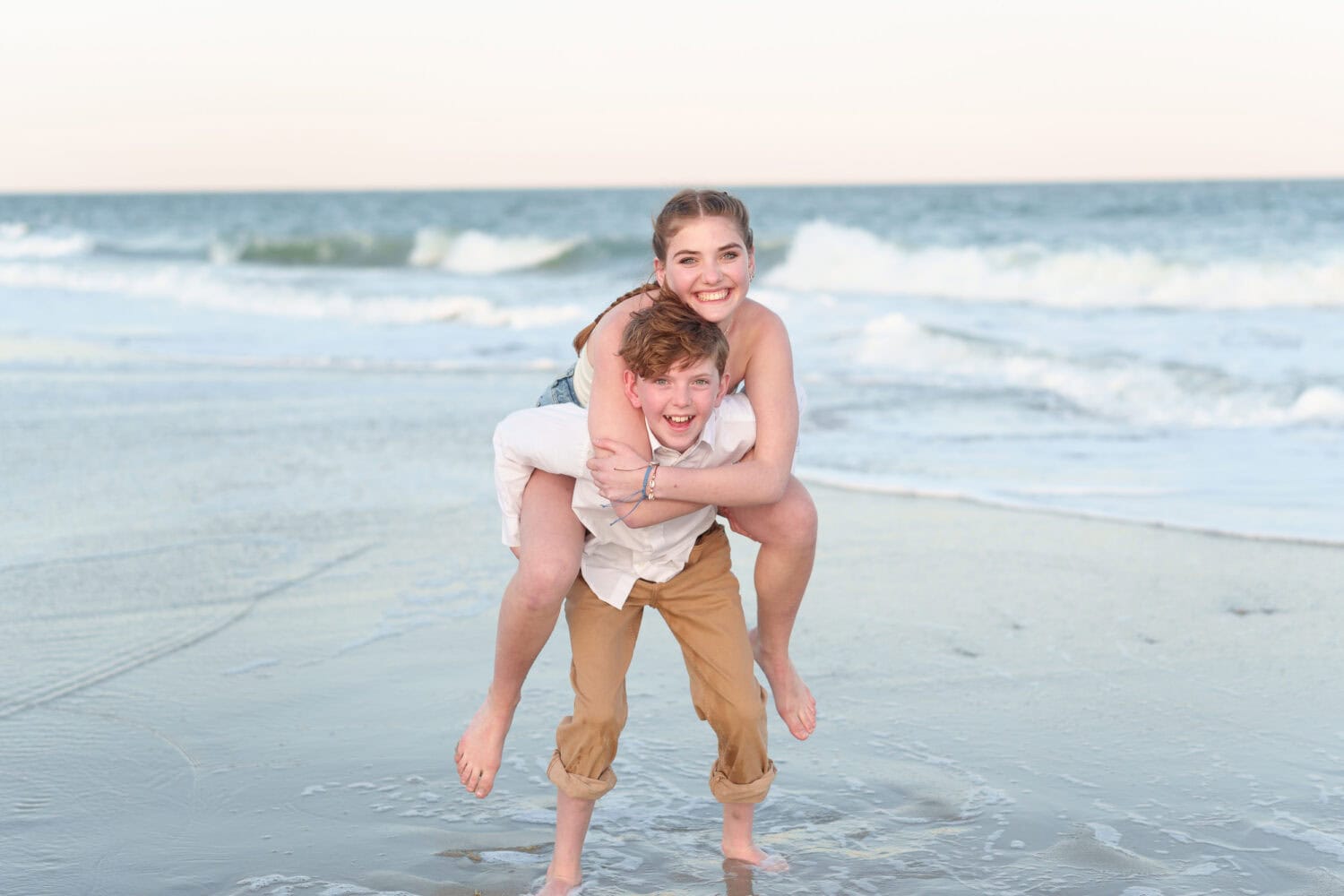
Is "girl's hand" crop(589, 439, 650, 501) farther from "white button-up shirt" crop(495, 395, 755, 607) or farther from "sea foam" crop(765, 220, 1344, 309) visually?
"sea foam" crop(765, 220, 1344, 309)

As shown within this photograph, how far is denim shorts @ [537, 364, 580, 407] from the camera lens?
3.50 metres

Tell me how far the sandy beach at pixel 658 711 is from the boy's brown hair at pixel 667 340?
1195 millimetres

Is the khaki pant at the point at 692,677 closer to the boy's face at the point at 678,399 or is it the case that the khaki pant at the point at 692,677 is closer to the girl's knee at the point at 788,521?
the girl's knee at the point at 788,521

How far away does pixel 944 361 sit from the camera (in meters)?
13.0

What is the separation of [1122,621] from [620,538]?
8.13ft

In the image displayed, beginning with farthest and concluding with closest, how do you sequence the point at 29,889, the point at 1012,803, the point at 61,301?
the point at 61,301 → the point at 1012,803 → the point at 29,889

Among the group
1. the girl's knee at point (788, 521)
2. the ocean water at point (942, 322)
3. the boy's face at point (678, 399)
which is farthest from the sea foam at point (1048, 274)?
the boy's face at point (678, 399)

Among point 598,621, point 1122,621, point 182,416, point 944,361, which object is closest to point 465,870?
point 598,621

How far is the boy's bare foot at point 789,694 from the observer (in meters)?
3.54

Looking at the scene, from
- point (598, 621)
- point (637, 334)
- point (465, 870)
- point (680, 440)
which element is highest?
point (637, 334)

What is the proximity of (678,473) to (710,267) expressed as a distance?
0.48 meters

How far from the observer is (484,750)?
336 centimetres

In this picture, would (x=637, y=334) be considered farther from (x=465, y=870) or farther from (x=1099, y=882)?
(x=1099, y=882)

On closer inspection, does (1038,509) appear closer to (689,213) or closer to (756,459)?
(756,459)
